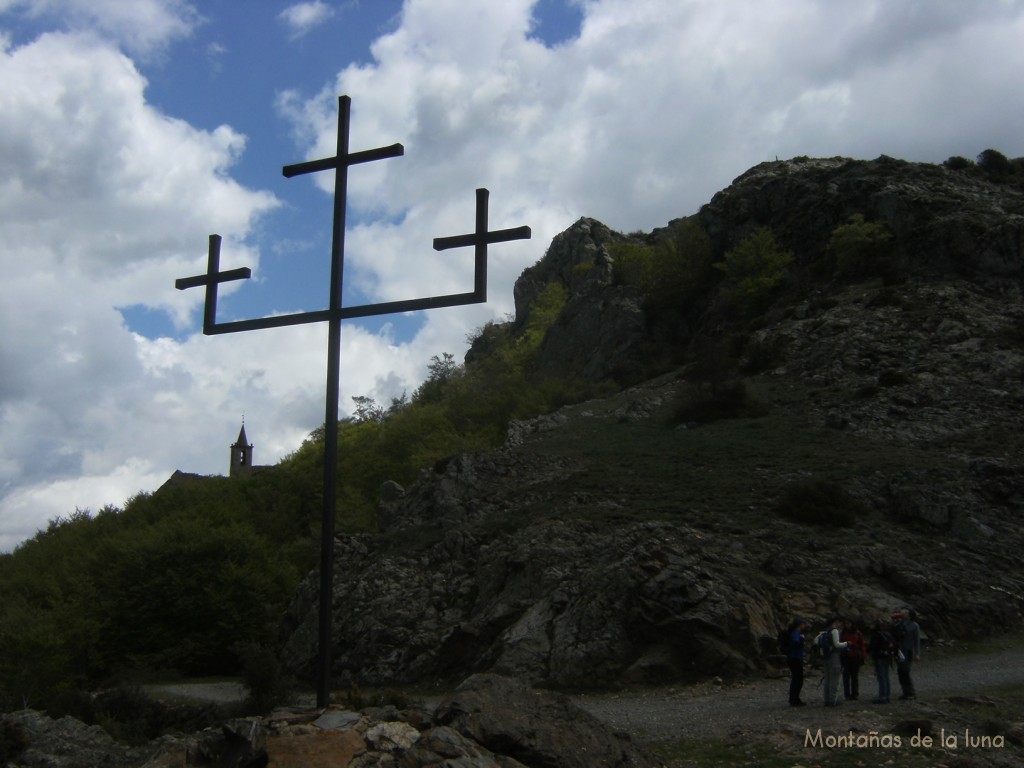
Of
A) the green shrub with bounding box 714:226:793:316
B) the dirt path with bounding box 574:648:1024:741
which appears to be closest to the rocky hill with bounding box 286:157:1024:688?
the green shrub with bounding box 714:226:793:316

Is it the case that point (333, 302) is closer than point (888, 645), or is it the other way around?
point (333, 302)

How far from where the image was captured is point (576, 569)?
2091 cm

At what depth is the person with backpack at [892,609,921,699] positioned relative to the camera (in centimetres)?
1298

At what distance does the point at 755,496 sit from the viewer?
25812 millimetres

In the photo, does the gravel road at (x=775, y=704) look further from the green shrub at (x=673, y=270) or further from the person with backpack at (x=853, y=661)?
→ the green shrub at (x=673, y=270)

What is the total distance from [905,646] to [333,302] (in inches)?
422

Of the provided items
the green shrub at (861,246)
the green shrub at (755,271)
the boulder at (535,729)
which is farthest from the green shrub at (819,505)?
the green shrub at (755,271)

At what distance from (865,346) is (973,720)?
29802mm

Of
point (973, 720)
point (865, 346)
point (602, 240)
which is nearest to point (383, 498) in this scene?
point (865, 346)

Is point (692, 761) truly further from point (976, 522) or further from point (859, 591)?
point (976, 522)

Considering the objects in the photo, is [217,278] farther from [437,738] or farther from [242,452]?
[242,452]

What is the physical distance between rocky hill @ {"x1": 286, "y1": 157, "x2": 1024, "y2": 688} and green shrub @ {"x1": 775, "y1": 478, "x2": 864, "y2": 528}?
0.20ft

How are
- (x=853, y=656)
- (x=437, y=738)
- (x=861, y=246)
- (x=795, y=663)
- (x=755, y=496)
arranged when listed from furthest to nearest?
1. (x=861, y=246)
2. (x=755, y=496)
3. (x=853, y=656)
4. (x=795, y=663)
5. (x=437, y=738)

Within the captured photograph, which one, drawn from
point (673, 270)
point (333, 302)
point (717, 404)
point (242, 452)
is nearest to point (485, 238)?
point (333, 302)
